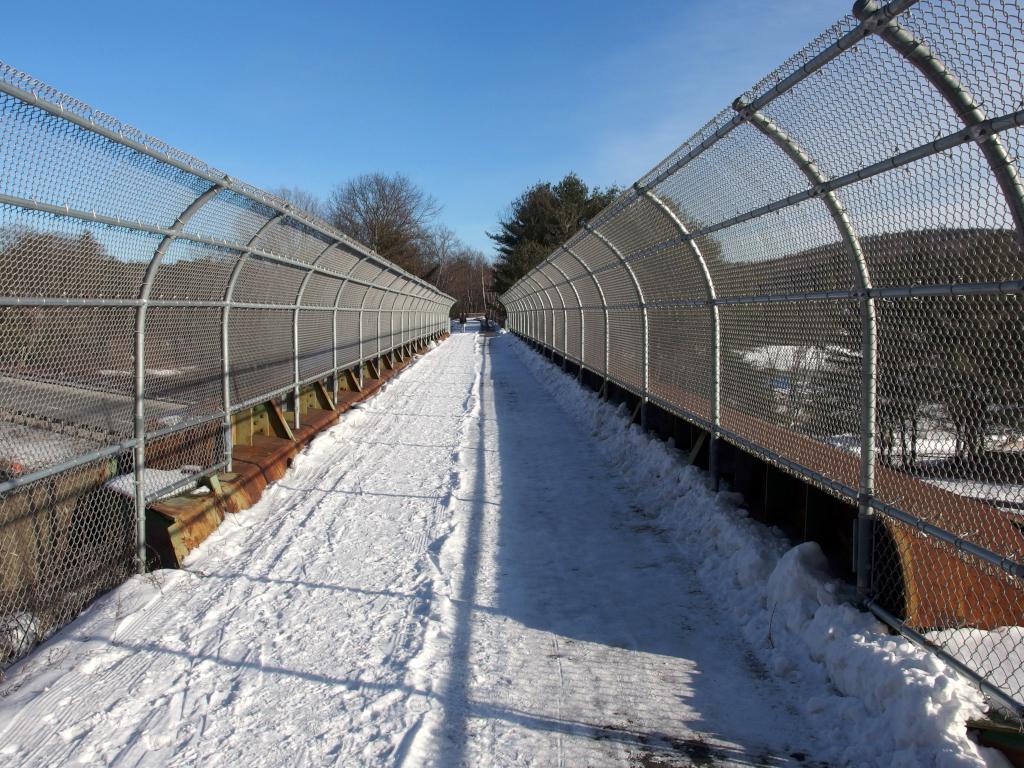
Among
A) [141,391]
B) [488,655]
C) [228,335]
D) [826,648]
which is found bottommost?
[488,655]

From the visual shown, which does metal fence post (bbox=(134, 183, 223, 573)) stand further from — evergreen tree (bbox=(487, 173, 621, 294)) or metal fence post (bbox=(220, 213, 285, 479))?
evergreen tree (bbox=(487, 173, 621, 294))

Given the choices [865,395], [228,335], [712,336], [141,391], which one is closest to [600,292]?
[712,336]

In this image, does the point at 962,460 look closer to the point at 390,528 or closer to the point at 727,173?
the point at 727,173

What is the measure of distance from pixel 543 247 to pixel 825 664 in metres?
40.4

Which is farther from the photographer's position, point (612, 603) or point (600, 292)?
point (600, 292)

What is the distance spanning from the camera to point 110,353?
167 inches

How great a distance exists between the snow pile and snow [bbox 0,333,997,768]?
0.01 meters

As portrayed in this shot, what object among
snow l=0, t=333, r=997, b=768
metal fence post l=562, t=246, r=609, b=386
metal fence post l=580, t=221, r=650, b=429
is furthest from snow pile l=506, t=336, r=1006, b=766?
metal fence post l=562, t=246, r=609, b=386

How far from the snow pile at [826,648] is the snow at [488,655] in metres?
0.01

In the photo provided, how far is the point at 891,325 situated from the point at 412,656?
2.64 metres

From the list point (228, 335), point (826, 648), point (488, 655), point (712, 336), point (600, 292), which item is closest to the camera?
point (826, 648)

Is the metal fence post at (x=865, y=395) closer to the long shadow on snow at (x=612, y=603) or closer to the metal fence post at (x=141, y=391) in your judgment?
the long shadow on snow at (x=612, y=603)

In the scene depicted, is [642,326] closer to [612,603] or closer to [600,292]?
[600,292]

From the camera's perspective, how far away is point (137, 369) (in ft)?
14.6
